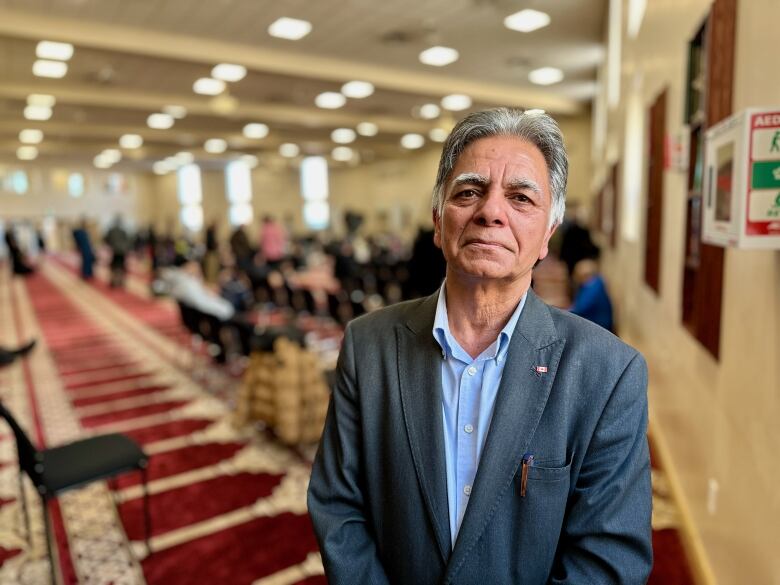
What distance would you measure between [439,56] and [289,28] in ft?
9.53

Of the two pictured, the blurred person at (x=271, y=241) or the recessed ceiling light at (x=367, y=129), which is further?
the recessed ceiling light at (x=367, y=129)

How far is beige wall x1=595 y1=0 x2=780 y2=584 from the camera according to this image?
182cm

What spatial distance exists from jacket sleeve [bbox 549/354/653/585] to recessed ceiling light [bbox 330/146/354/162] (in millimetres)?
21367

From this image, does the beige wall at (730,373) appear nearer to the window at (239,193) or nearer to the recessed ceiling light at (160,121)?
the recessed ceiling light at (160,121)

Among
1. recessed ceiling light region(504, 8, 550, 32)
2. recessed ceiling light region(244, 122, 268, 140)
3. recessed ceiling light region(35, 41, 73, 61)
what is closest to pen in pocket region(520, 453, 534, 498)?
recessed ceiling light region(504, 8, 550, 32)

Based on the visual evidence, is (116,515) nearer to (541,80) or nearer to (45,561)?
(45,561)

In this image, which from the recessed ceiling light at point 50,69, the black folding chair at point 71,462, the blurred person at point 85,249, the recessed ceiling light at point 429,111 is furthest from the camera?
the blurred person at point 85,249

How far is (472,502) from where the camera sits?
1.12 metres

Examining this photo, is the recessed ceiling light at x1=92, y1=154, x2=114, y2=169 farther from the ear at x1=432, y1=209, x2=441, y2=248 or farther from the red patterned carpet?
the ear at x1=432, y1=209, x2=441, y2=248

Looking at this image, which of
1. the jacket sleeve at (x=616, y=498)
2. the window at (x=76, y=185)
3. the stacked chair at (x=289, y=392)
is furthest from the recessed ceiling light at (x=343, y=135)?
the jacket sleeve at (x=616, y=498)

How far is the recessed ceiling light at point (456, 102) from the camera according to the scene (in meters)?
12.3

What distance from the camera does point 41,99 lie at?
11.0 m

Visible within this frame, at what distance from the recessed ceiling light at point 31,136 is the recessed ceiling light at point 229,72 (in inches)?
325

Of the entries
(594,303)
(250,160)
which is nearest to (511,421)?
(594,303)
